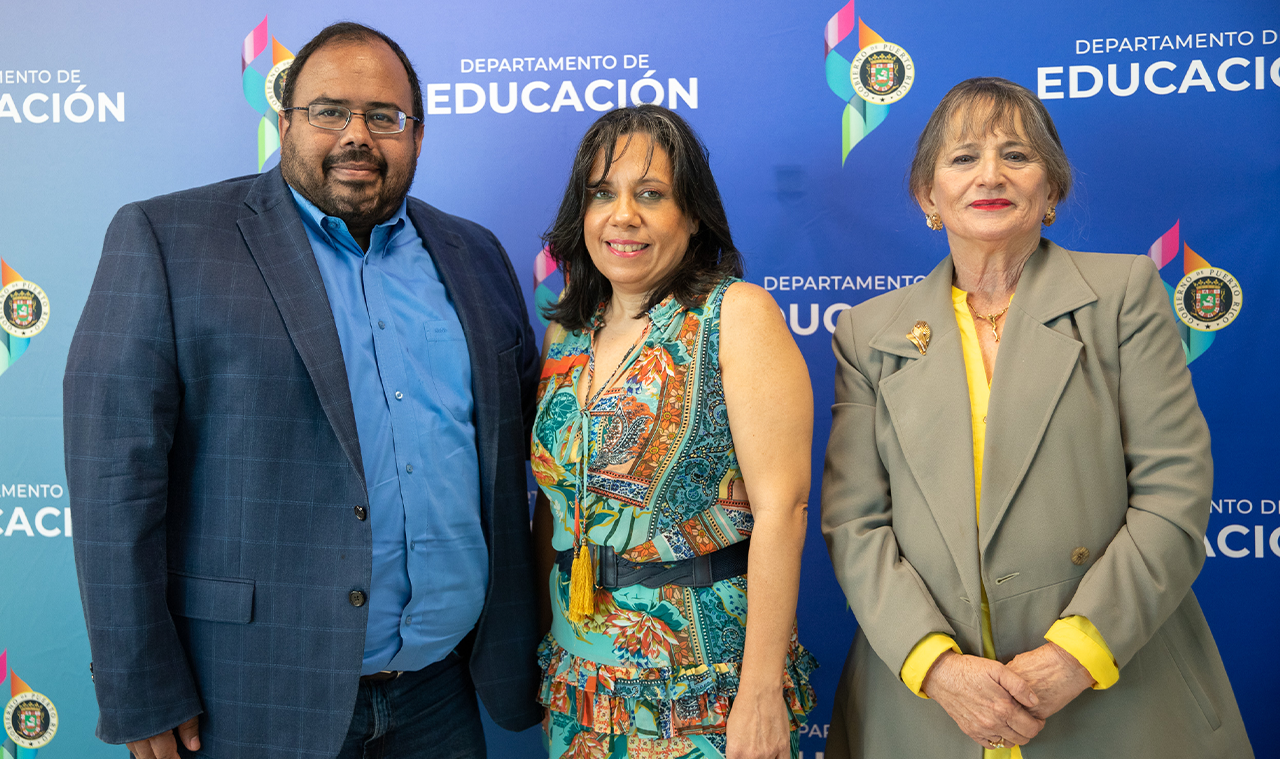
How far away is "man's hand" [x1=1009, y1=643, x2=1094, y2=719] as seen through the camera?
1450mm

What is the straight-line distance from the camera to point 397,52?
189 centimetres

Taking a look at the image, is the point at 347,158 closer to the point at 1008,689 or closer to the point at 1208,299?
the point at 1008,689

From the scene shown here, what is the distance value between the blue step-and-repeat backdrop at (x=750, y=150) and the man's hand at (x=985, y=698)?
0.97 meters

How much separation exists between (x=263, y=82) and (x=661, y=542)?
1925mm

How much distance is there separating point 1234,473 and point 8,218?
145 inches

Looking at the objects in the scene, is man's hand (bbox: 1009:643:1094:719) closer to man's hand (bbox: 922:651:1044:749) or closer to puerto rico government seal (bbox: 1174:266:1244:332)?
man's hand (bbox: 922:651:1044:749)

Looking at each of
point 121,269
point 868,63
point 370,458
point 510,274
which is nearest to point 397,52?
point 510,274

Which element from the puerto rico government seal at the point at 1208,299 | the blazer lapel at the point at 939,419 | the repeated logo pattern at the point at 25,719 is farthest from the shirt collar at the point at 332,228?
the puerto rico government seal at the point at 1208,299

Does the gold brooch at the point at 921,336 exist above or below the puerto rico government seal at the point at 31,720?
above

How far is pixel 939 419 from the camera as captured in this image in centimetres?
160

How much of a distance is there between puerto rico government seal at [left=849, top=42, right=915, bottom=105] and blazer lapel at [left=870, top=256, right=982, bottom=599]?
2.89 feet

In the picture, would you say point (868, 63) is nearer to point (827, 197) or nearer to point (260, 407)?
point (827, 197)

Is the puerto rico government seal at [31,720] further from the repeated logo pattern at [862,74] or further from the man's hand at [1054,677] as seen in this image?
the repeated logo pattern at [862,74]

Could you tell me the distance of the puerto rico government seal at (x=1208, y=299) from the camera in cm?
229
